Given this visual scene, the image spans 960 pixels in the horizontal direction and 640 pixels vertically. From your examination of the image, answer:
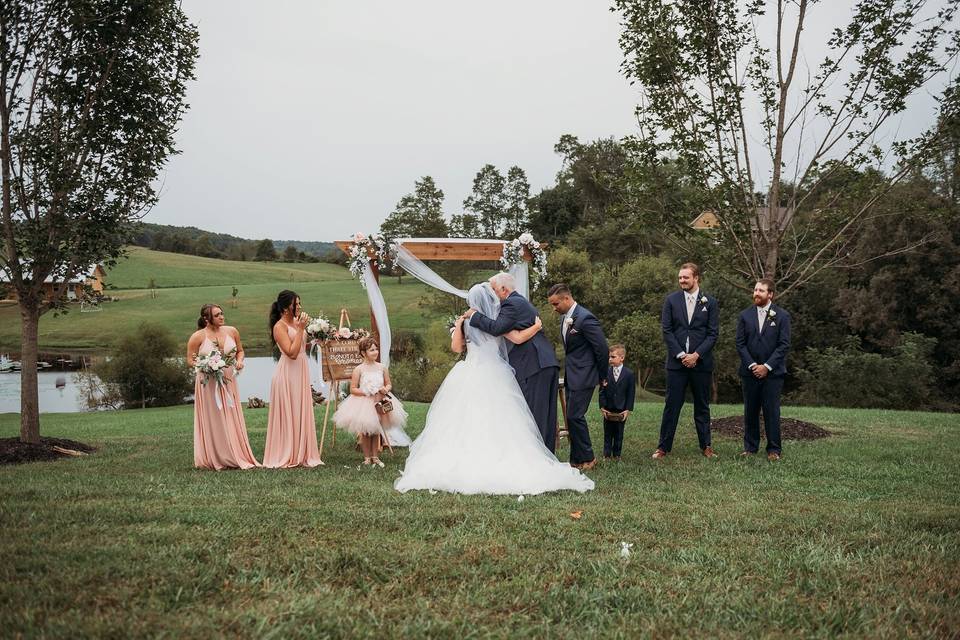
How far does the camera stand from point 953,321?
32.1 meters

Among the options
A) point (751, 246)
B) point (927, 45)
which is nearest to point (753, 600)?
point (751, 246)

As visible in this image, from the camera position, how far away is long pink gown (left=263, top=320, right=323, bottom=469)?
29.9 ft

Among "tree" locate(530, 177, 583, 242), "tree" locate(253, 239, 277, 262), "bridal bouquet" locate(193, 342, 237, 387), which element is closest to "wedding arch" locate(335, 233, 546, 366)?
"bridal bouquet" locate(193, 342, 237, 387)

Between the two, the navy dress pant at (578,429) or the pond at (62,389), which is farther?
the pond at (62,389)

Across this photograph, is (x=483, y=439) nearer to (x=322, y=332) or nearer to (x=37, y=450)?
(x=322, y=332)

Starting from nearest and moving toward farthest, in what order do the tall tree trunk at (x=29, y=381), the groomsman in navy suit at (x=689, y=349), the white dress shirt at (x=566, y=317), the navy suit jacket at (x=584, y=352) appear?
the navy suit jacket at (x=584, y=352) → the white dress shirt at (x=566, y=317) → the groomsman in navy suit at (x=689, y=349) → the tall tree trunk at (x=29, y=381)

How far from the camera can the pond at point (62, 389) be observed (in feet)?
119

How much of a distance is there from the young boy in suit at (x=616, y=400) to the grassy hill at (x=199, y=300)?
Answer: 3414cm

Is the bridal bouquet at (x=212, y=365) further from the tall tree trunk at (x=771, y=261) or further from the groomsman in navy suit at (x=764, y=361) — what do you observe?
the tall tree trunk at (x=771, y=261)

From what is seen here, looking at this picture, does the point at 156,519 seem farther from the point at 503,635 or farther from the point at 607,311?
the point at 607,311

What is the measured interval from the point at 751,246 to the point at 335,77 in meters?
27.3

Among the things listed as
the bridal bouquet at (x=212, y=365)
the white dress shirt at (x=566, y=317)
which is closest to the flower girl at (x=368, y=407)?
the bridal bouquet at (x=212, y=365)

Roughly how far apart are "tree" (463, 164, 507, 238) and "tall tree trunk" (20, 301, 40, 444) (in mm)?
57003

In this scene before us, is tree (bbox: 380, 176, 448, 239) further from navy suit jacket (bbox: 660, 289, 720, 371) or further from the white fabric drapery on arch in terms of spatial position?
navy suit jacket (bbox: 660, 289, 720, 371)
